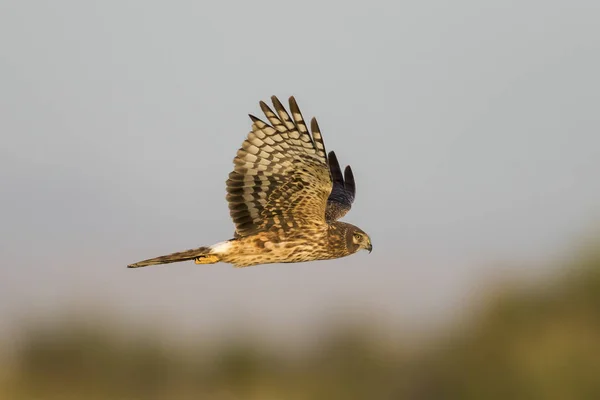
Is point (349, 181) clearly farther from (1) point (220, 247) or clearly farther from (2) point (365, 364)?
(2) point (365, 364)

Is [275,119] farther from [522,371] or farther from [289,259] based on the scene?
[522,371]

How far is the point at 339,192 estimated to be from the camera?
13.2 meters

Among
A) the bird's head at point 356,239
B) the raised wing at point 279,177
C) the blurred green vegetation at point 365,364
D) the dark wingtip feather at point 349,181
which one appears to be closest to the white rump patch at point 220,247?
the raised wing at point 279,177

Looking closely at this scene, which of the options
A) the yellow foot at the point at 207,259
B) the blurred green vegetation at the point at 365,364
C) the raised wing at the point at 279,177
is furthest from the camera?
the blurred green vegetation at the point at 365,364

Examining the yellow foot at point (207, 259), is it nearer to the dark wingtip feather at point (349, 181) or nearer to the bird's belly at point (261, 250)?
the bird's belly at point (261, 250)

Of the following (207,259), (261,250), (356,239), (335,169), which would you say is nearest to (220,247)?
(207,259)

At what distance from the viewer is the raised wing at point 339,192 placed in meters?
12.4

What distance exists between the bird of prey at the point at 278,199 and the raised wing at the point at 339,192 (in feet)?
2.60

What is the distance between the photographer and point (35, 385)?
116 feet

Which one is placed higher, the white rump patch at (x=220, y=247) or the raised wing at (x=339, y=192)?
the raised wing at (x=339, y=192)

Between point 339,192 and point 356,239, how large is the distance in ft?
4.98

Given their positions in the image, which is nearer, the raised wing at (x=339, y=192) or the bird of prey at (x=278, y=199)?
the bird of prey at (x=278, y=199)

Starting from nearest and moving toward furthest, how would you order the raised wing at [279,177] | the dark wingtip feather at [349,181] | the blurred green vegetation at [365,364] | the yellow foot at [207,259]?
1. the raised wing at [279,177]
2. the yellow foot at [207,259]
3. the dark wingtip feather at [349,181]
4. the blurred green vegetation at [365,364]

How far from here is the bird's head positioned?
11648mm
